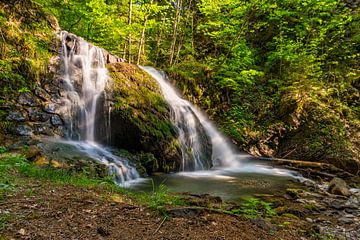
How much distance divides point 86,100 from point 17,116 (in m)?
2.17

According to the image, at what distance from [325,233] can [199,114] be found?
357 inches

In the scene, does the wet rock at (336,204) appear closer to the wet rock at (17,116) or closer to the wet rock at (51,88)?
the wet rock at (17,116)

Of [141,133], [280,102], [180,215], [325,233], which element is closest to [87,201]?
[180,215]

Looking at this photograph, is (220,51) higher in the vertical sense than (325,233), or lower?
higher

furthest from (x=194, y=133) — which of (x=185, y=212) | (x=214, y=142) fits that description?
(x=185, y=212)

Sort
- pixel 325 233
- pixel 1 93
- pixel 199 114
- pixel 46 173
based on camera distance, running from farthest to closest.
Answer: pixel 199 114
pixel 1 93
pixel 46 173
pixel 325 233

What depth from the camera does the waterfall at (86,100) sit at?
7438mm

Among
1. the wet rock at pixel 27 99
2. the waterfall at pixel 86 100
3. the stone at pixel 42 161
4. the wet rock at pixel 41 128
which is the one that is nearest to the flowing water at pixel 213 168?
the waterfall at pixel 86 100

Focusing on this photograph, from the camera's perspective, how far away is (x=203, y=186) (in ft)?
24.6

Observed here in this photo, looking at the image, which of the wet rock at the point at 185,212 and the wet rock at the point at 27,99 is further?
the wet rock at the point at 27,99

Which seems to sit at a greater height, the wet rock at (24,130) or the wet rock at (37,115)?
the wet rock at (37,115)

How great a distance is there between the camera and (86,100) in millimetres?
8852

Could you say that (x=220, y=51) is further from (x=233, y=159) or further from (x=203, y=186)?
(x=203, y=186)

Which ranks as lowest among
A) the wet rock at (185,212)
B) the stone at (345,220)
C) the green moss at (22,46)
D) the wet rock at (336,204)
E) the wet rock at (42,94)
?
the stone at (345,220)
